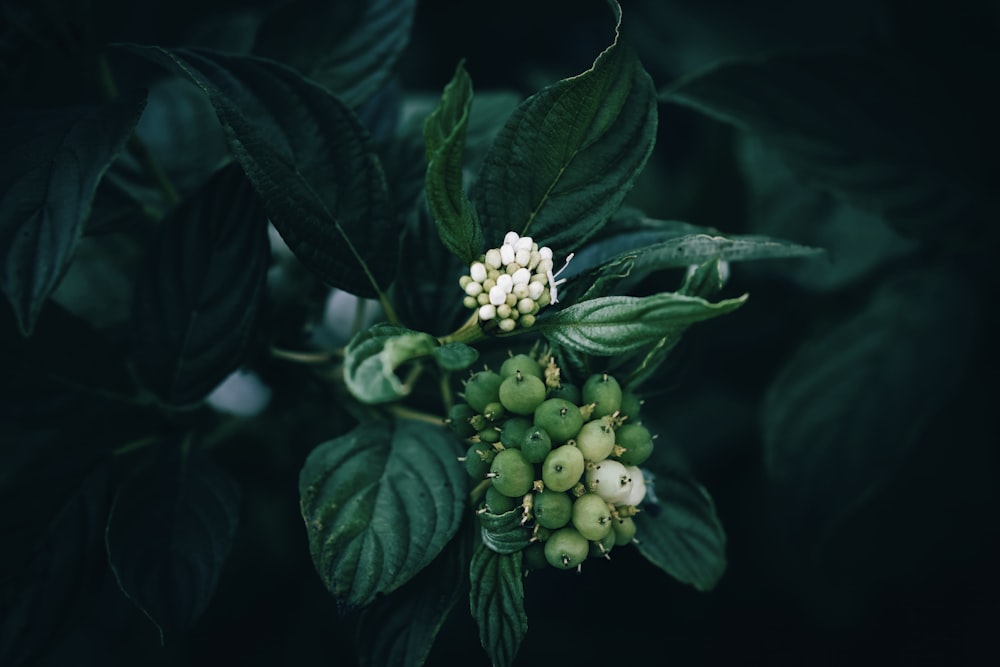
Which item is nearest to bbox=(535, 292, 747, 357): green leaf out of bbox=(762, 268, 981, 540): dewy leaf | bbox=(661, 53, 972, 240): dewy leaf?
bbox=(661, 53, 972, 240): dewy leaf

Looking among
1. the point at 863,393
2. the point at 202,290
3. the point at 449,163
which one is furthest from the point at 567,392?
the point at 863,393

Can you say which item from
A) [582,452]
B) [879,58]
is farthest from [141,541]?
[879,58]

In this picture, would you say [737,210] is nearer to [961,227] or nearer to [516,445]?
[961,227]

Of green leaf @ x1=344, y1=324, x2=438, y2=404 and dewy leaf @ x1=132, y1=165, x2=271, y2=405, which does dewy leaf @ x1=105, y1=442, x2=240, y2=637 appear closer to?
dewy leaf @ x1=132, y1=165, x2=271, y2=405

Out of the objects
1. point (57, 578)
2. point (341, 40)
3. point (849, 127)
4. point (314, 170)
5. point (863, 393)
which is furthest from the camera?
point (863, 393)

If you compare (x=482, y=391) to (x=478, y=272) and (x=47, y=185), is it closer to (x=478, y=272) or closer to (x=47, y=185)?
(x=478, y=272)

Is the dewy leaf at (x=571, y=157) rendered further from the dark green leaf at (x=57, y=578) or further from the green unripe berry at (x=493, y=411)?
the dark green leaf at (x=57, y=578)

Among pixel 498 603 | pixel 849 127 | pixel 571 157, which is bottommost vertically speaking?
pixel 498 603
